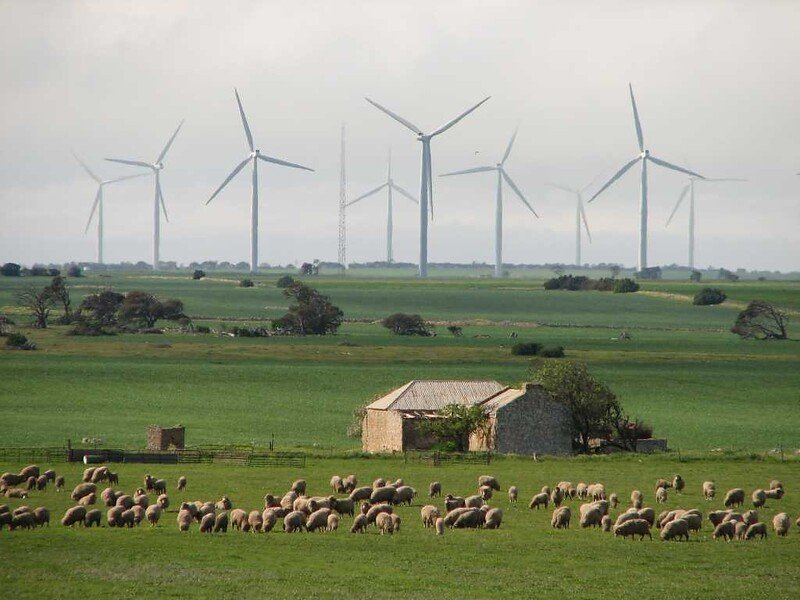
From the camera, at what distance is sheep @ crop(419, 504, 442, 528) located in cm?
4834

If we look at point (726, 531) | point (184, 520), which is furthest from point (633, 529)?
point (184, 520)

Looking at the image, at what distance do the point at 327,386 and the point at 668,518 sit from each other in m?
58.5

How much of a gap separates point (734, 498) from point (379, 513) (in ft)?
42.6

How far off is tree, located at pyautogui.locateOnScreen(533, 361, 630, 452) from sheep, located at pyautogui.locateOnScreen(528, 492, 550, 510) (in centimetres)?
2118

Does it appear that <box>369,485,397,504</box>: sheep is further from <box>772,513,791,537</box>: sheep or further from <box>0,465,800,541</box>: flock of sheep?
<box>772,513,791,537</box>: sheep

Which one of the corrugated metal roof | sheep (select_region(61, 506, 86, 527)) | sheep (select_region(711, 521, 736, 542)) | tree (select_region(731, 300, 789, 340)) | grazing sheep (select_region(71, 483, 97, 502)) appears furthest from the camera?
tree (select_region(731, 300, 789, 340))

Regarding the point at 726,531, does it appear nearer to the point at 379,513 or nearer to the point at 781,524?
the point at 781,524

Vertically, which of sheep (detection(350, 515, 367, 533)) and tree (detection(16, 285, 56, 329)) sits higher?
tree (detection(16, 285, 56, 329))

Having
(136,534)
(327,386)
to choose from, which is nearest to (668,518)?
(136,534)

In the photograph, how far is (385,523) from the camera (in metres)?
46.7

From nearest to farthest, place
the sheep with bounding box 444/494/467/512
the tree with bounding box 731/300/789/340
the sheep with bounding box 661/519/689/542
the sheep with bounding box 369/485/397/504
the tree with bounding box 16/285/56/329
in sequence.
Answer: the sheep with bounding box 661/519/689/542 → the sheep with bounding box 444/494/467/512 → the sheep with bounding box 369/485/397/504 → the tree with bounding box 731/300/789/340 → the tree with bounding box 16/285/56/329

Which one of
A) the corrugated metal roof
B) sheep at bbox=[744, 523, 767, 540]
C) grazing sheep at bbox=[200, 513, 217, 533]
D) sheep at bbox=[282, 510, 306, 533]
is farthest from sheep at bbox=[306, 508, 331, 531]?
the corrugated metal roof

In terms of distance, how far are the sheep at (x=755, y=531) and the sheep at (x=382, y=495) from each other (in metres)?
12.2

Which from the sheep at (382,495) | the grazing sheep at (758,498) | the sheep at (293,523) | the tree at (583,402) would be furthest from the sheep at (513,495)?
the tree at (583,402)
